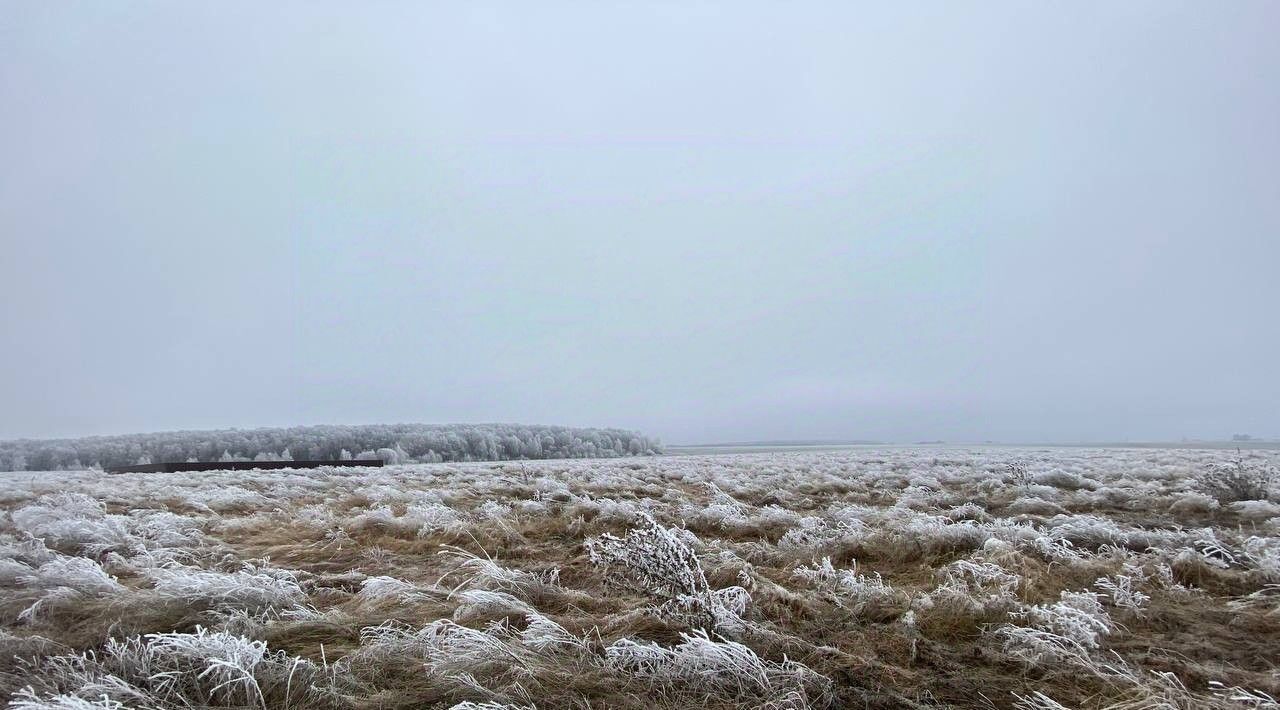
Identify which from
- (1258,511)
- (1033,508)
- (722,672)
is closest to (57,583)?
(722,672)

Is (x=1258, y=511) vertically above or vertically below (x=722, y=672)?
above

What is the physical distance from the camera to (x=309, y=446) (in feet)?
158

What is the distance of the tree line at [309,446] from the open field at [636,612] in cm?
3712

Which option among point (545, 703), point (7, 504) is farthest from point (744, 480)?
point (7, 504)

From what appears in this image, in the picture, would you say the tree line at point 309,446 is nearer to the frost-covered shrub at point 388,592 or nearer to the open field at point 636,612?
the open field at point 636,612

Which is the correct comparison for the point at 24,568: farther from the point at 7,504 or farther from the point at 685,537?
the point at 7,504

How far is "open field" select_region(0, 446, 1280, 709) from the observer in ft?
10.3

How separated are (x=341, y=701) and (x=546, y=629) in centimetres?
123

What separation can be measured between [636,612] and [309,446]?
5195 cm

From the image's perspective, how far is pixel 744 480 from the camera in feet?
48.5

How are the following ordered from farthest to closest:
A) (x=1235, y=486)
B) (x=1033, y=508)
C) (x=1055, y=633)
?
(x=1235, y=486), (x=1033, y=508), (x=1055, y=633)

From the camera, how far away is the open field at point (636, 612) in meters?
3.12

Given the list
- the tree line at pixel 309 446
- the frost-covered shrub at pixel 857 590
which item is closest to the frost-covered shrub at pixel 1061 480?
the frost-covered shrub at pixel 857 590

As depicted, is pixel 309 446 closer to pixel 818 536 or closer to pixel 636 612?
pixel 818 536
